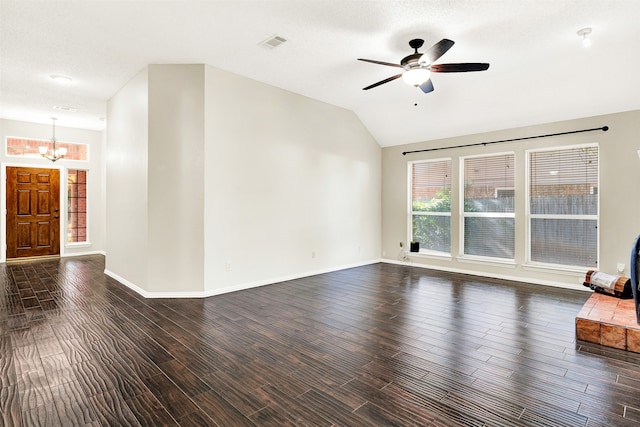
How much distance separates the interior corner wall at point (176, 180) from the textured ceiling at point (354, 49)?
38 centimetres

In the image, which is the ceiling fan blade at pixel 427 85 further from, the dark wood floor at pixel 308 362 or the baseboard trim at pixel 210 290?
the baseboard trim at pixel 210 290

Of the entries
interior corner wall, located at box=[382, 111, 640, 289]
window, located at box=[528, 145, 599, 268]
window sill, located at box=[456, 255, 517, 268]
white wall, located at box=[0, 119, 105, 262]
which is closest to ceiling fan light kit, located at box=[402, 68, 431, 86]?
interior corner wall, located at box=[382, 111, 640, 289]

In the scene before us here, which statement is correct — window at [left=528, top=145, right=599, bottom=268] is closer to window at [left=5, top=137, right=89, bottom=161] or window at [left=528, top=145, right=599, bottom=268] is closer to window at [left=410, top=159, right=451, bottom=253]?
window at [left=410, top=159, right=451, bottom=253]

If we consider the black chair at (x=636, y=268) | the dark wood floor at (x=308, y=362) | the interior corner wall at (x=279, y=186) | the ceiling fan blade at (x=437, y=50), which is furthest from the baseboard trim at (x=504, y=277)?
the ceiling fan blade at (x=437, y=50)

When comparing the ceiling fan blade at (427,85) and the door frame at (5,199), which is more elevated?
the ceiling fan blade at (427,85)

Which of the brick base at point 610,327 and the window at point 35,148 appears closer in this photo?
the brick base at point 610,327

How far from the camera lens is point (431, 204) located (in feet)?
22.2

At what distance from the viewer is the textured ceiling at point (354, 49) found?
10.3 feet

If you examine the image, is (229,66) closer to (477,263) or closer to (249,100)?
(249,100)

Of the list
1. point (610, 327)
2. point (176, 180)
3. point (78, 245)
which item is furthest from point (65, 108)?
point (610, 327)

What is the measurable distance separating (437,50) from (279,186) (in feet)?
10.0

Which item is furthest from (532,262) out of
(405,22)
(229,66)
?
(229,66)

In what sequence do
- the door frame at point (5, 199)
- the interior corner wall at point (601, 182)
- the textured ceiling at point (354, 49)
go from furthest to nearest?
the door frame at point (5, 199) → the interior corner wall at point (601, 182) → the textured ceiling at point (354, 49)

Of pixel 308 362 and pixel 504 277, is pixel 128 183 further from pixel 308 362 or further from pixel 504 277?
pixel 504 277
